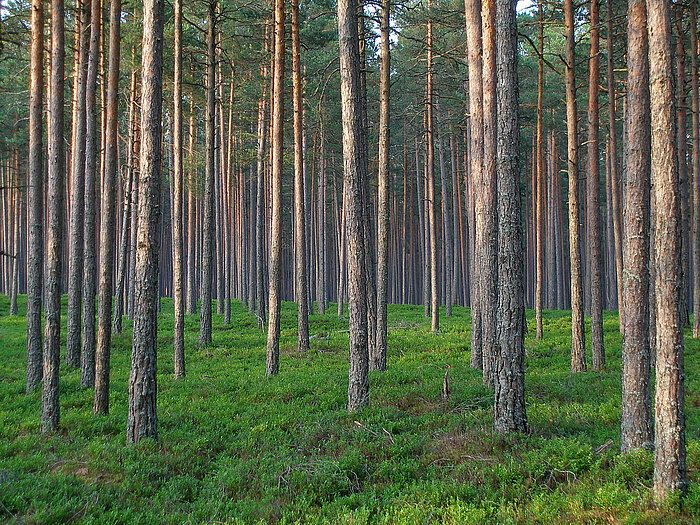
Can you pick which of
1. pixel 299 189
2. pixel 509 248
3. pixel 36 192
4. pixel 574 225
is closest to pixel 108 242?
pixel 36 192

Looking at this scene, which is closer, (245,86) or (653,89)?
(653,89)

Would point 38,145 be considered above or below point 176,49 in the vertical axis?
below

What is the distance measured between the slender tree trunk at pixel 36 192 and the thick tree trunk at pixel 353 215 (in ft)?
19.8

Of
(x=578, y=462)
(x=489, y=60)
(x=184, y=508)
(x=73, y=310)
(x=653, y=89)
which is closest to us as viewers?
(x=653, y=89)

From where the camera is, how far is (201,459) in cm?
733

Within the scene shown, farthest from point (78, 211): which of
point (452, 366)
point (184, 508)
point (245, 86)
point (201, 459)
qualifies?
point (245, 86)

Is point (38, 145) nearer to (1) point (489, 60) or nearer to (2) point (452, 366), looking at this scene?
(1) point (489, 60)

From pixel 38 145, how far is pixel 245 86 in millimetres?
13640

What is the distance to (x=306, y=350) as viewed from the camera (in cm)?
1622

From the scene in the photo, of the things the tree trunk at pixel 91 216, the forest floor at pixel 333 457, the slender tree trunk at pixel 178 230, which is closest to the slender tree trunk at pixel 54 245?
the forest floor at pixel 333 457

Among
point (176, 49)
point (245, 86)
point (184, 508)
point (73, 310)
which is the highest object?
point (245, 86)

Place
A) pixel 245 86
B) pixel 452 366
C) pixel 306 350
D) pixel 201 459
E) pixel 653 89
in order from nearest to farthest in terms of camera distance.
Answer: pixel 653 89
pixel 201 459
pixel 452 366
pixel 306 350
pixel 245 86

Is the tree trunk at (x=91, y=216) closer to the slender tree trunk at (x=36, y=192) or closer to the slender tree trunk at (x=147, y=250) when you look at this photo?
the slender tree trunk at (x=36, y=192)

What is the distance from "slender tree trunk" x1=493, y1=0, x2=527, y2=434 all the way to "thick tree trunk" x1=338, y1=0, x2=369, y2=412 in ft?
8.96
